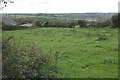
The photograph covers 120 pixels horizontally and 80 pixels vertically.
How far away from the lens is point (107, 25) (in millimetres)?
49438

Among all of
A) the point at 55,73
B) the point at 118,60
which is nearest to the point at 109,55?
the point at 118,60

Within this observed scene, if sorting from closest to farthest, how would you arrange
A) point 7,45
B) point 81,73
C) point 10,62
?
point 10,62, point 7,45, point 81,73

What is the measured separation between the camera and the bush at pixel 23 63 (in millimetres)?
10125

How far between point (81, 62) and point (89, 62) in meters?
0.44

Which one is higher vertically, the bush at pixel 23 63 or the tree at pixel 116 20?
the tree at pixel 116 20

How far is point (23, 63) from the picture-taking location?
10516mm

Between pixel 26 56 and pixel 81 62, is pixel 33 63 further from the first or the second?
pixel 81 62

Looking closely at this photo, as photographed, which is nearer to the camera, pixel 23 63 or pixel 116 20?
pixel 23 63

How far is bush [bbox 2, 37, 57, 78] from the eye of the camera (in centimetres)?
1012

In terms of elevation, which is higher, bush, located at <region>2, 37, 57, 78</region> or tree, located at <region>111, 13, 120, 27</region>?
tree, located at <region>111, 13, 120, 27</region>

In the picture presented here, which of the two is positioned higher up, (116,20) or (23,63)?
(116,20)

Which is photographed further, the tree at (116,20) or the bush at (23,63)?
the tree at (116,20)

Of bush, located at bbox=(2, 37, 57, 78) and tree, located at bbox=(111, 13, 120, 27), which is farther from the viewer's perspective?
tree, located at bbox=(111, 13, 120, 27)

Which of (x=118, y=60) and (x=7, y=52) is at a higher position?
(x=7, y=52)
